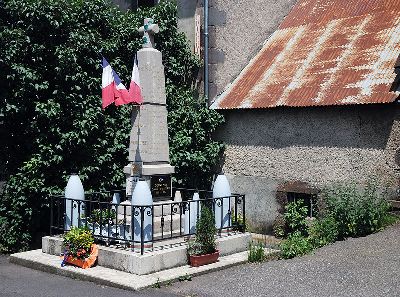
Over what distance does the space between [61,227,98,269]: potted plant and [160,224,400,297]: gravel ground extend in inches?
71.1

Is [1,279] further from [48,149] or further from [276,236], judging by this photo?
[276,236]

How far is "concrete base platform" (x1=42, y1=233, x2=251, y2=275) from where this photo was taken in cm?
805

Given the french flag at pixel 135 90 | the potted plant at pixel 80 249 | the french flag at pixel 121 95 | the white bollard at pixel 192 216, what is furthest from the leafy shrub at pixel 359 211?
the potted plant at pixel 80 249

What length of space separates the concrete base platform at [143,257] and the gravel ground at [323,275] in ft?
1.97

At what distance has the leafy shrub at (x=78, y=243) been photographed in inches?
342

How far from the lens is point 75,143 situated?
1108 cm

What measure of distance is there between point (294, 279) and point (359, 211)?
8.64 feet

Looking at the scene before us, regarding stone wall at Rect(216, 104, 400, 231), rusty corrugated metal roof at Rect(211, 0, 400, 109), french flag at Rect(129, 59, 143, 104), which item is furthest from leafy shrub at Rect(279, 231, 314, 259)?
french flag at Rect(129, 59, 143, 104)

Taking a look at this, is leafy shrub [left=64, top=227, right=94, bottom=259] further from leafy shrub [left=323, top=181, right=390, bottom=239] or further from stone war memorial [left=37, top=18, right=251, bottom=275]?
leafy shrub [left=323, top=181, right=390, bottom=239]

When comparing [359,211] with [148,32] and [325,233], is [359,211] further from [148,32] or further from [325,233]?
[148,32]

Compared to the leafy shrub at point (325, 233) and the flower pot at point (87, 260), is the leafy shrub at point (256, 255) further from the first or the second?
the flower pot at point (87, 260)

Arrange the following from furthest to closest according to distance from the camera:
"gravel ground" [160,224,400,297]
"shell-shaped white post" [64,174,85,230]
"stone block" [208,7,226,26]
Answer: "stone block" [208,7,226,26] → "shell-shaped white post" [64,174,85,230] → "gravel ground" [160,224,400,297]

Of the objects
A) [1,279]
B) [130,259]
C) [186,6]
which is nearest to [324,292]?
[130,259]

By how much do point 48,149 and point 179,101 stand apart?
12.2 feet
